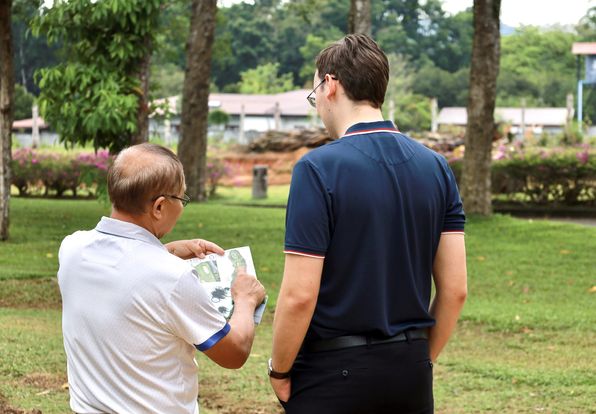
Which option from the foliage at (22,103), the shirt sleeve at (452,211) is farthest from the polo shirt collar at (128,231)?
the foliage at (22,103)

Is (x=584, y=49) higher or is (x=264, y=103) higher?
(x=584, y=49)

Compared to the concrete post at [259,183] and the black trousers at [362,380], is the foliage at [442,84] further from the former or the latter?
the black trousers at [362,380]

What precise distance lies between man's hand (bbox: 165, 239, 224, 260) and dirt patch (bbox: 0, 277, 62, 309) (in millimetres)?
7903

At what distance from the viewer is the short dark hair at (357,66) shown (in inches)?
128

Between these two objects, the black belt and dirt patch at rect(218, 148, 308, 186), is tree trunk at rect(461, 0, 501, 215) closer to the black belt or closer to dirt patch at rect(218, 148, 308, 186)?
the black belt

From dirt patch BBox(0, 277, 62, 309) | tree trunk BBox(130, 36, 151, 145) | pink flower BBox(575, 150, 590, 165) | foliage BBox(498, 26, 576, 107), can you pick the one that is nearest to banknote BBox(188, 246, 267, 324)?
dirt patch BBox(0, 277, 62, 309)

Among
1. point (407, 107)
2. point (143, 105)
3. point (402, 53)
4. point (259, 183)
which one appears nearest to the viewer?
point (143, 105)

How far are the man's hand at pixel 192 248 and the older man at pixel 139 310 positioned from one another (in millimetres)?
314

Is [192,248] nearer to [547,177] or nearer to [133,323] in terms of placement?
[133,323]

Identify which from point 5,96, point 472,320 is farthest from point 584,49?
point 472,320

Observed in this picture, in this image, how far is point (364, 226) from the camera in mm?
3209

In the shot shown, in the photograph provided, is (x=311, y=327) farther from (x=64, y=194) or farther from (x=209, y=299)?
(x=64, y=194)

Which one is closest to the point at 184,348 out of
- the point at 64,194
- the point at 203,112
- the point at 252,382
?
the point at 252,382

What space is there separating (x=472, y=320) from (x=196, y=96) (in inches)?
578
